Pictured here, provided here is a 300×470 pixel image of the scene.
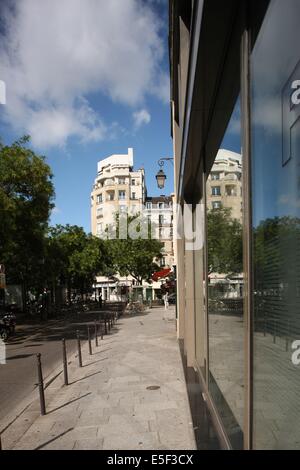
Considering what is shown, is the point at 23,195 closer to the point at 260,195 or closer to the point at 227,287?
the point at 227,287

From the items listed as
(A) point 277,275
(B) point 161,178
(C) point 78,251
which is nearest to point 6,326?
(B) point 161,178

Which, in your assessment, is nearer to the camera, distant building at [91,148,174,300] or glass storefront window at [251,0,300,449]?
glass storefront window at [251,0,300,449]

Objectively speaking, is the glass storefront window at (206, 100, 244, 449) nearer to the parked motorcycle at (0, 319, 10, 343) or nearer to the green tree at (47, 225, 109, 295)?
the parked motorcycle at (0, 319, 10, 343)

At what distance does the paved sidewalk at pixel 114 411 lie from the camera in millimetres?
5129

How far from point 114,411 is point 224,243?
349 cm

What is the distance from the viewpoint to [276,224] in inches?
91.4

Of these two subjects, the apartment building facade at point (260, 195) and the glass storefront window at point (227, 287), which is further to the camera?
the glass storefront window at point (227, 287)

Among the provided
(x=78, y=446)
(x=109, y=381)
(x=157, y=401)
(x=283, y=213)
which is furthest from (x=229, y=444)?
(x=109, y=381)

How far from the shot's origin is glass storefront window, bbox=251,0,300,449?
6.66 feet

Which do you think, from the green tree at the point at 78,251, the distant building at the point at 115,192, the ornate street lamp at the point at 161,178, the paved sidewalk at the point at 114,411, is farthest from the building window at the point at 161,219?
the paved sidewalk at the point at 114,411

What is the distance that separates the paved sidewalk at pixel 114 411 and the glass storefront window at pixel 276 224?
2.78 metres

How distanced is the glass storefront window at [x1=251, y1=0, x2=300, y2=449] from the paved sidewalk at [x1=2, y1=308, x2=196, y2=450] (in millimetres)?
2776

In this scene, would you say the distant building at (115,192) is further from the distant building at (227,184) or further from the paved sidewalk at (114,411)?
the distant building at (227,184)

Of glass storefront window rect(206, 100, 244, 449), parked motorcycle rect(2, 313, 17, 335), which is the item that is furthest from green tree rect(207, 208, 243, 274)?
parked motorcycle rect(2, 313, 17, 335)
